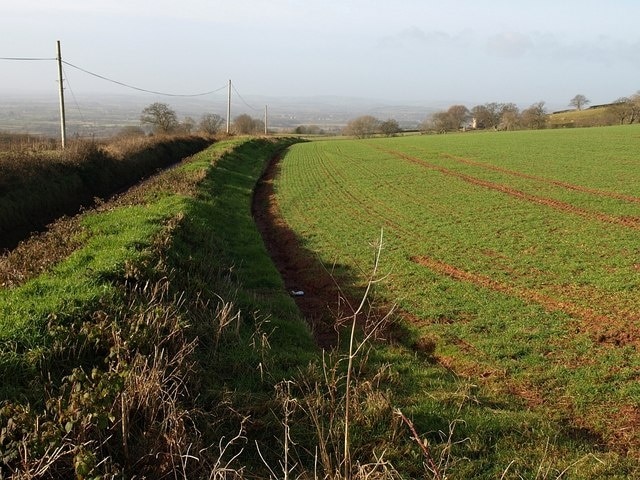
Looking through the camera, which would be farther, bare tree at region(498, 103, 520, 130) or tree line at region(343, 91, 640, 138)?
bare tree at region(498, 103, 520, 130)

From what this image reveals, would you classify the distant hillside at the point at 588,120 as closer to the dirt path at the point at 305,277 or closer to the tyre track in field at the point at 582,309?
the dirt path at the point at 305,277

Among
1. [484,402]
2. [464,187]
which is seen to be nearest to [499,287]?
[484,402]

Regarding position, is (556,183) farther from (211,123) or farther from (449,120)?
(449,120)

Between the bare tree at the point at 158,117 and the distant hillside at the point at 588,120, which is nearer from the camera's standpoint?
the bare tree at the point at 158,117

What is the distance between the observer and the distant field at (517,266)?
7.45m

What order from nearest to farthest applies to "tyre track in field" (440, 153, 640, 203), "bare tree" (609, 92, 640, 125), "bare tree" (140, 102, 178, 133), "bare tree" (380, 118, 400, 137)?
"tyre track in field" (440, 153, 640, 203) < "bare tree" (140, 102, 178, 133) < "bare tree" (609, 92, 640, 125) < "bare tree" (380, 118, 400, 137)

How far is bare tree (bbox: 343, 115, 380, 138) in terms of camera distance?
102 m

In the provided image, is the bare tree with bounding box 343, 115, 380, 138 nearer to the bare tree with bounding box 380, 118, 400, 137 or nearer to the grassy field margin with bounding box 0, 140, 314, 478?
the bare tree with bounding box 380, 118, 400, 137

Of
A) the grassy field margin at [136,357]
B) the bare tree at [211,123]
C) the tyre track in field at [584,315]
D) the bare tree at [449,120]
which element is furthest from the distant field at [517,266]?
the bare tree at [449,120]

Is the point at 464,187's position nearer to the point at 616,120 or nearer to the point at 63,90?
the point at 63,90

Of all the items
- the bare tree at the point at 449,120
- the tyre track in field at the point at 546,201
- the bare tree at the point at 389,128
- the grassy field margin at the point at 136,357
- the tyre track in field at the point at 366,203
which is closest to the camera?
the grassy field margin at the point at 136,357

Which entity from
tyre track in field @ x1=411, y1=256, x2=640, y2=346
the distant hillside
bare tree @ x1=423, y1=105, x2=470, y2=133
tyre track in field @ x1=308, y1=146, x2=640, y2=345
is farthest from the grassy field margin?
bare tree @ x1=423, y1=105, x2=470, y2=133

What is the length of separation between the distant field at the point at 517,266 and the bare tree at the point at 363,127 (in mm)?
73451

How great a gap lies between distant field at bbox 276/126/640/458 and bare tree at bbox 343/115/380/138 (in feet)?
241
